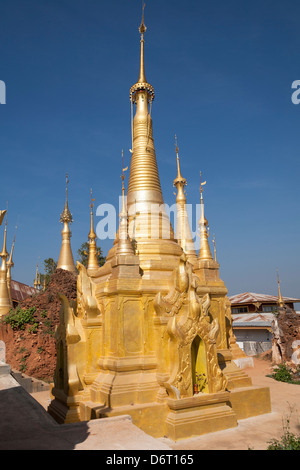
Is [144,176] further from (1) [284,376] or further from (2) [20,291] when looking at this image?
(2) [20,291]

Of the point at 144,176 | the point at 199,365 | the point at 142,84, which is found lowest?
the point at 199,365

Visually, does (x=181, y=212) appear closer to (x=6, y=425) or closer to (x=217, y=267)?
(x=217, y=267)

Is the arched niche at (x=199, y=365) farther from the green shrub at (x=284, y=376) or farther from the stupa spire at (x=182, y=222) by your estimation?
the green shrub at (x=284, y=376)

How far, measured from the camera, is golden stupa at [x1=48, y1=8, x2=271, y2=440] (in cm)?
1000

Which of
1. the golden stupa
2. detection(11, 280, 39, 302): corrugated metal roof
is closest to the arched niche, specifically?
the golden stupa

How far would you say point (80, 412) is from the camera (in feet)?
35.4

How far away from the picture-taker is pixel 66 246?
1155 inches

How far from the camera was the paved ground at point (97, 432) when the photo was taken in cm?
569

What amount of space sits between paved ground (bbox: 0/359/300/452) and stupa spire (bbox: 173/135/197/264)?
8157 mm

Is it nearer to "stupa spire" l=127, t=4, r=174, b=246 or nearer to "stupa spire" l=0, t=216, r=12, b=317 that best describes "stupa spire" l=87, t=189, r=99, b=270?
"stupa spire" l=127, t=4, r=174, b=246

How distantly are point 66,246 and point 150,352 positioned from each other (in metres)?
19.5

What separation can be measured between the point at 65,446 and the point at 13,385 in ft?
19.4

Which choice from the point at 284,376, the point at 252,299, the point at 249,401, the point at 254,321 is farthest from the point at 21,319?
the point at 252,299
